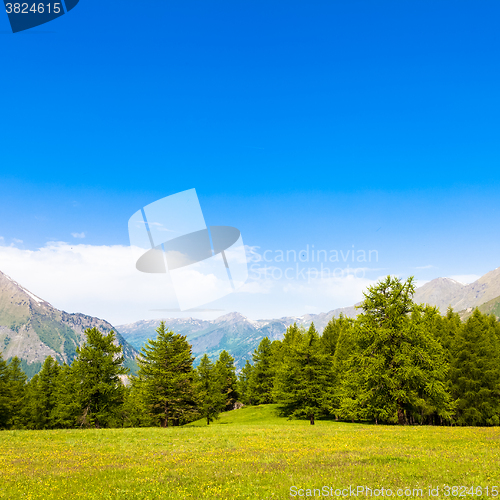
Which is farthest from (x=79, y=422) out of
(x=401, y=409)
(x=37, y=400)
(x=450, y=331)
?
(x=450, y=331)

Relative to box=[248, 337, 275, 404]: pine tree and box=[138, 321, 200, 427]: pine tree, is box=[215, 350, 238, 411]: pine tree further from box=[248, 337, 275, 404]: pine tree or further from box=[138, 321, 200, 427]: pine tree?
box=[138, 321, 200, 427]: pine tree

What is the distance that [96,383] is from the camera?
44.6m

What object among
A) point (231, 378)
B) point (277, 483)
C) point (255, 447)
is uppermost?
point (277, 483)

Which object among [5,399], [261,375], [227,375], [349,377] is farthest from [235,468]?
[227,375]

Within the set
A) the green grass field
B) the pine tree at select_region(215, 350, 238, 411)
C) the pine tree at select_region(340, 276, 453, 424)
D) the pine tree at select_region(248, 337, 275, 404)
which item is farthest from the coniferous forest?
the pine tree at select_region(215, 350, 238, 411)

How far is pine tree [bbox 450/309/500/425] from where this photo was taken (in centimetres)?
4434

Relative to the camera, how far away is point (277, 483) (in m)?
11.2

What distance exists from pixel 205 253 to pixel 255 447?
14549mm

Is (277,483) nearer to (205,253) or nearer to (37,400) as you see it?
(205,253)

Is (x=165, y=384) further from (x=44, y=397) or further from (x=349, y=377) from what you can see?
(x=44, y=397)

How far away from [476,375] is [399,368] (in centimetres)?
2088

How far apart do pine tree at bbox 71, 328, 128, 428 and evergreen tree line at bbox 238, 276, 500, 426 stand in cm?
2467

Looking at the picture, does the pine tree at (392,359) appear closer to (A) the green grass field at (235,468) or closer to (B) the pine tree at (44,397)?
(A) the green grass field at (235,468)

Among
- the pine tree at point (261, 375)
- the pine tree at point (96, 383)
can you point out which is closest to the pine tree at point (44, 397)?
the pine tree at point (96, 383)
